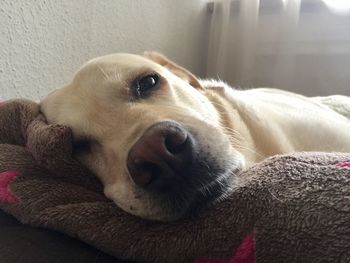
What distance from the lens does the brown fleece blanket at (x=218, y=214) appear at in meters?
0.56

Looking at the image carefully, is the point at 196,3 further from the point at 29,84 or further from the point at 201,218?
the point at 201,218

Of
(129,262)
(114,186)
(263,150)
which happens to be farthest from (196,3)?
(129,262)

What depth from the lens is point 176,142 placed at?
0.71 metres

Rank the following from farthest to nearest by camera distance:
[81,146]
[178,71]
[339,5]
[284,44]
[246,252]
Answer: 1. [284,44]
2. [339,5]
3. [178,71]
4. [81,146]
5. [246,252]

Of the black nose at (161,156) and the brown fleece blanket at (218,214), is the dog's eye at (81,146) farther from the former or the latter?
the black nose at (161,156)

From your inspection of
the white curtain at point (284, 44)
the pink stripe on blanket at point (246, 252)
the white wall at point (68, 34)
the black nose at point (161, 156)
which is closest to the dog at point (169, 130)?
the black nose at point (161, 156)

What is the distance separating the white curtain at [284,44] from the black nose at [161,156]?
189cm

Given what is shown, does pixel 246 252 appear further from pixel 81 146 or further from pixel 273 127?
pixel 273 127

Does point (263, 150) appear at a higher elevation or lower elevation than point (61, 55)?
lower

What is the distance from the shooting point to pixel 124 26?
83.0 inches

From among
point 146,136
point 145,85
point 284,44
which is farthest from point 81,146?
point 284,44

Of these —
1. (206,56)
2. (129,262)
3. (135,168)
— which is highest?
(135,168)

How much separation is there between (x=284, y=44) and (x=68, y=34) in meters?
1.29

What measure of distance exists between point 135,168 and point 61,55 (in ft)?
3.76
